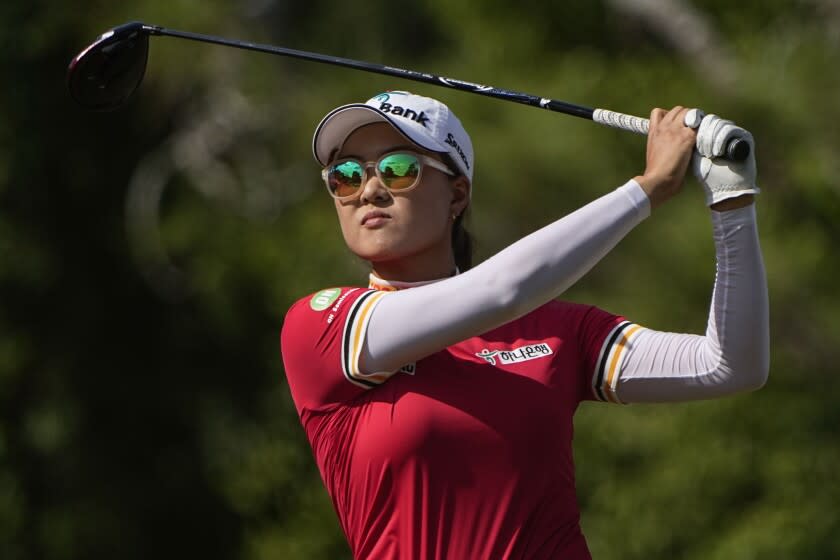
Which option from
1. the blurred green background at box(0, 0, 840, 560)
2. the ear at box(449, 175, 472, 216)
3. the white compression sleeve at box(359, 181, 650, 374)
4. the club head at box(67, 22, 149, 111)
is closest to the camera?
the white compression sleeve at box(359, 181, 650, 374)

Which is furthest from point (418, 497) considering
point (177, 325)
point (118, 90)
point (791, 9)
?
point (177, 325)

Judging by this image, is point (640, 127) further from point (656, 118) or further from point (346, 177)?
point (346, 177)

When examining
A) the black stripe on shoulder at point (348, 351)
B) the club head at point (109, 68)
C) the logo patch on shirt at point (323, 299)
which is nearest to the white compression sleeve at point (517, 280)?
the black stripe on shoulder at point (348, 351)

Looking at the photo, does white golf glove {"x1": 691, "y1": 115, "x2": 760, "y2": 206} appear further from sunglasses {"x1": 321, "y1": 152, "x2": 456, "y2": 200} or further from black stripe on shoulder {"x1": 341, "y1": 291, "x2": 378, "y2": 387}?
black stripe on shoulder {"x1": 341, "y1": 291, "x2": 378, "y2": 387}

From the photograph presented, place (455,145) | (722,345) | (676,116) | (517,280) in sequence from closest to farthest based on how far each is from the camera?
1. (517,280)
2. (676,116)
3. (722,345)
4. (455,145)

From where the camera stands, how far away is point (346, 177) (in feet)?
10.4

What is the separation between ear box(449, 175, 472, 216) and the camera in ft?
10.8

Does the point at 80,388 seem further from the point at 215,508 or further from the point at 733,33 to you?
the point at 733,33

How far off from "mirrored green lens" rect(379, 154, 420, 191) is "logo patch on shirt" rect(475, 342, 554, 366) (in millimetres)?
367

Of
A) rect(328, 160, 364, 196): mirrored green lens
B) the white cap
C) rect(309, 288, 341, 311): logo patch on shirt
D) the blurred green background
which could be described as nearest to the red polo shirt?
rect(309, 288, 341, 311): logo patch on shirt

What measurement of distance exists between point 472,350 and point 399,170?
0.38 metres

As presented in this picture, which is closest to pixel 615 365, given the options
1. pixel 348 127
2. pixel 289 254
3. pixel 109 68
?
pixel 348 127

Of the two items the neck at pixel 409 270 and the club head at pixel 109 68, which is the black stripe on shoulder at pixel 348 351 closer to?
the neck at pixel 409 270

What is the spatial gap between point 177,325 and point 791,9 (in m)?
5.63
